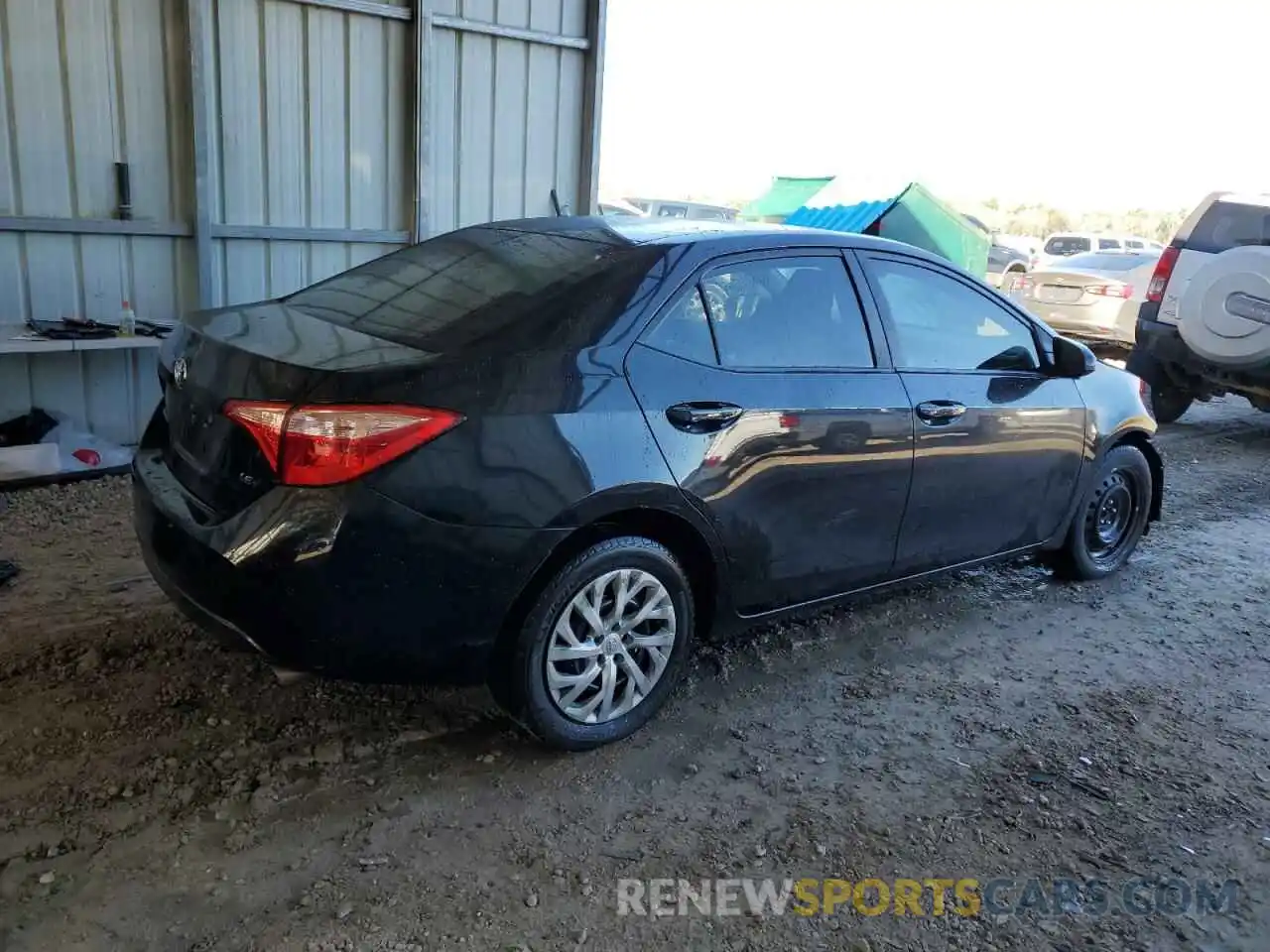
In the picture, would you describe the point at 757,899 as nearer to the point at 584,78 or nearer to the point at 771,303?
the point at 771,303

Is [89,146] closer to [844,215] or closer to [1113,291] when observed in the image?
[844,215]

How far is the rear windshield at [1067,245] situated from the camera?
21.1 m

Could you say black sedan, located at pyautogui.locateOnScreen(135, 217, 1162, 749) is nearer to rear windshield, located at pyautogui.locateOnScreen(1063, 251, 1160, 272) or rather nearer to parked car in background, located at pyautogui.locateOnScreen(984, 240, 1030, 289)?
rear windshield, located at pyautogui.locateOnScreen(1063, 251, 1160, 272)

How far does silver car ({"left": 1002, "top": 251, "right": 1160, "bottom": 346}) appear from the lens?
1209cm

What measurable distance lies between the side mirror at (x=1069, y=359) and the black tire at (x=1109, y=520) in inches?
23.0

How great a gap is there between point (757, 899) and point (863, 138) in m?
48.4

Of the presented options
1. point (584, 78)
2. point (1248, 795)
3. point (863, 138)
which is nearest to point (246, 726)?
point (1248, 795)

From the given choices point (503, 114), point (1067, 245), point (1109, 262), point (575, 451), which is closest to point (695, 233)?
point (575, 451)

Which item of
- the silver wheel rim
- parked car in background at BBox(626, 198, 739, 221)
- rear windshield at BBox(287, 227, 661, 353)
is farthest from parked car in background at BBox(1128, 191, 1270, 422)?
parked car in background at BBox(626, 198, 739, 221)

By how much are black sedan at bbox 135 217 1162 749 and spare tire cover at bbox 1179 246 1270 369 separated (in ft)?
15.0

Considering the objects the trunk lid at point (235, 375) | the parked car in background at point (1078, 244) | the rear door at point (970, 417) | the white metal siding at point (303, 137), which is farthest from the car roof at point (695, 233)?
the parked car in background at point (1078, 244)

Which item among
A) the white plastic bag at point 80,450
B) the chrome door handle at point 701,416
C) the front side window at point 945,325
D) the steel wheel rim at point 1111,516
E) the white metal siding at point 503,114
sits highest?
the white metal siding at point 503,114

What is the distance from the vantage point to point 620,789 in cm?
312

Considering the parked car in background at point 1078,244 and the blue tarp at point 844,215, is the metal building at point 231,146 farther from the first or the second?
the parked car in background at point 1078,244
